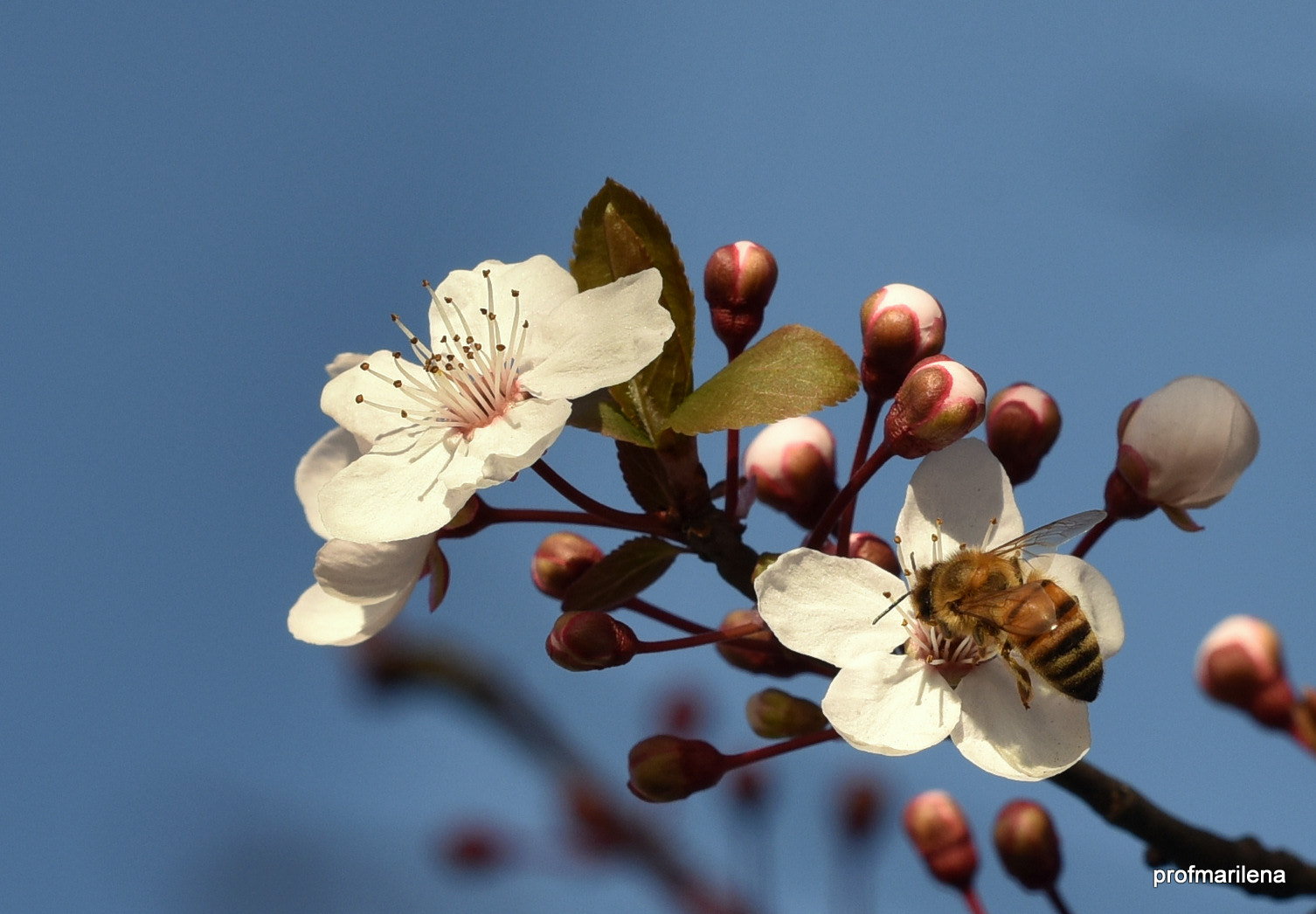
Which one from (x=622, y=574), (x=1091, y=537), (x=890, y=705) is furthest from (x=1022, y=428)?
(x=622, y=574)

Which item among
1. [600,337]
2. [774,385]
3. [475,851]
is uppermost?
[600,337]

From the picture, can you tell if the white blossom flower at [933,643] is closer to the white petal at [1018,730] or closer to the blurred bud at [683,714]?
the white petal at [1018,730]

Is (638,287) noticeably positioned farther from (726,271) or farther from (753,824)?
(753,824)

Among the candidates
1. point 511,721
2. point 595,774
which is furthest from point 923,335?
point 595,774

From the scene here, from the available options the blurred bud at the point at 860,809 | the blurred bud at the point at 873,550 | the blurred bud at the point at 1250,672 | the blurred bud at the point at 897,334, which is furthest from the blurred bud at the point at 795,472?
the blurred bud at the point at 860,809

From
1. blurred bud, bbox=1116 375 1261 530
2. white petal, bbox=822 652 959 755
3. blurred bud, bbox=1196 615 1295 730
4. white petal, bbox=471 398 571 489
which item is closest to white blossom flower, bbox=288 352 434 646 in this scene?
white petal, bbox=471 398 571 489

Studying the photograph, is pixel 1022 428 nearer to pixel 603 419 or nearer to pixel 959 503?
pixel 959 503
